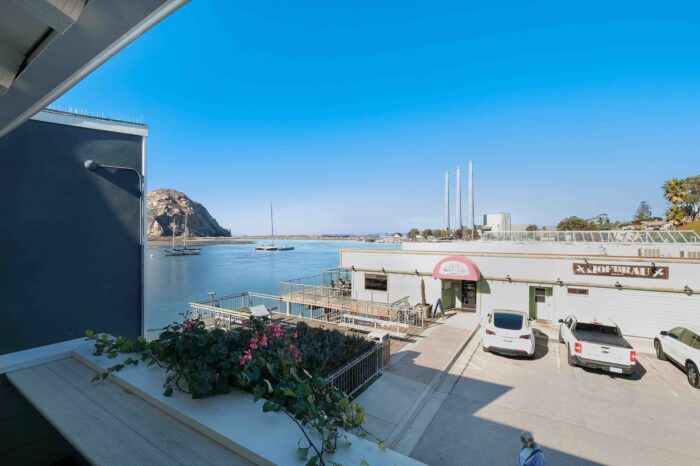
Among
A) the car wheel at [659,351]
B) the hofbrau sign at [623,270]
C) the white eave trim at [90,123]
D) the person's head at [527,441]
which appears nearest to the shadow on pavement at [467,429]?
the person's head at [527,441]

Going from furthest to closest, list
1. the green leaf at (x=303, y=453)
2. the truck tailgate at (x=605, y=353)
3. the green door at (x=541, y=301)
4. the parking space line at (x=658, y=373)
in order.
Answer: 1. the green door at (x=541, y=301)
2. the truck tailgate at (x=605, y=353)
3. the parking space line at (x=658, y=373)
4. the green leaf at (x=303, y=453)

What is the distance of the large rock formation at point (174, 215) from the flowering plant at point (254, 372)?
114 metres

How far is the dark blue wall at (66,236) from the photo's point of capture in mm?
3801

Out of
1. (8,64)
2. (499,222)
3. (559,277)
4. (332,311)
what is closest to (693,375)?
(559,277)

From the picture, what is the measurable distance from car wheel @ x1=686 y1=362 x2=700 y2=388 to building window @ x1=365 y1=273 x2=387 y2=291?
11094 millimetres

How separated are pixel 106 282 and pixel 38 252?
0.89m

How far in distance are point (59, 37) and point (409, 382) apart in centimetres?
791

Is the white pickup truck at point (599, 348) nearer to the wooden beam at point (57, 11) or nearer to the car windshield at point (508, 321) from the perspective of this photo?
the car windshield at point (508, 321)

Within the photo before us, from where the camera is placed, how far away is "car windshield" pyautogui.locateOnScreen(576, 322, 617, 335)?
8914 mm

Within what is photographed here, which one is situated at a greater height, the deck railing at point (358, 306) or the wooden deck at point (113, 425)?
the wooden deck at point (113, 425)

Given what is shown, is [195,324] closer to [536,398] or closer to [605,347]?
[536,398]

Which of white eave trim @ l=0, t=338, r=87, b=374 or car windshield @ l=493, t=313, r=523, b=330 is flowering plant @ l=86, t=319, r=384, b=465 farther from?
car windshield @ l=493, t=313, r=523, b=330

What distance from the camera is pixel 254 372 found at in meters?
1.84

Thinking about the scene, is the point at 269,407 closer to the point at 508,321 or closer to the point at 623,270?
the point at 508,321
